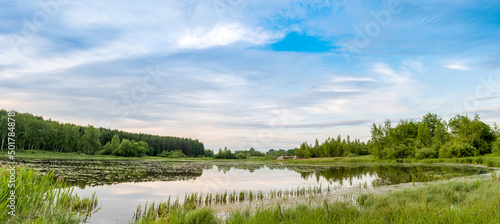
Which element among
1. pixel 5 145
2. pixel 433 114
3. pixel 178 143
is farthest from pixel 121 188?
pixel 178 143

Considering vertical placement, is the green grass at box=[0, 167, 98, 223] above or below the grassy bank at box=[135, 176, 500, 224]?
above

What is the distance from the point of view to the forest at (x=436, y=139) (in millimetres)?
70062

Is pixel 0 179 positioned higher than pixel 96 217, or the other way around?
pixel 0 179

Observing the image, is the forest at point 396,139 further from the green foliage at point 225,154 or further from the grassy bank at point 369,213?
the grassy bank at point 369,213

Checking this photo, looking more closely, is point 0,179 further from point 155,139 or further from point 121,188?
point 155,139

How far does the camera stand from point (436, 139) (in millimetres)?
80375

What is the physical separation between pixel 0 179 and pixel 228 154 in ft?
434

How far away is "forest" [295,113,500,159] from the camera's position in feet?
230

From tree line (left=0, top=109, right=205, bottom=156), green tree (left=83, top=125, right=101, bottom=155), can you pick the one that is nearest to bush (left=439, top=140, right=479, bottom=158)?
tree line (left=0, top=109, right=205, bottom=156)

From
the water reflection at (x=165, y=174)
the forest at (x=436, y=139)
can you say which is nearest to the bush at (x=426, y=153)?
the forest at (x=436, y=139)

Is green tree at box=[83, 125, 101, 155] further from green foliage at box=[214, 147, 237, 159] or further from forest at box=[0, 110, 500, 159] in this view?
green foliage at box=[214, 147, 237, 159]

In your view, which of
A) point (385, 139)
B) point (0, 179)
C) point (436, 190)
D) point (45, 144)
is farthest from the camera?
point (385, 139)

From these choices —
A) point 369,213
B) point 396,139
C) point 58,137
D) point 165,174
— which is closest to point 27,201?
point 369,213

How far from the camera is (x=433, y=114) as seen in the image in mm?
95812
